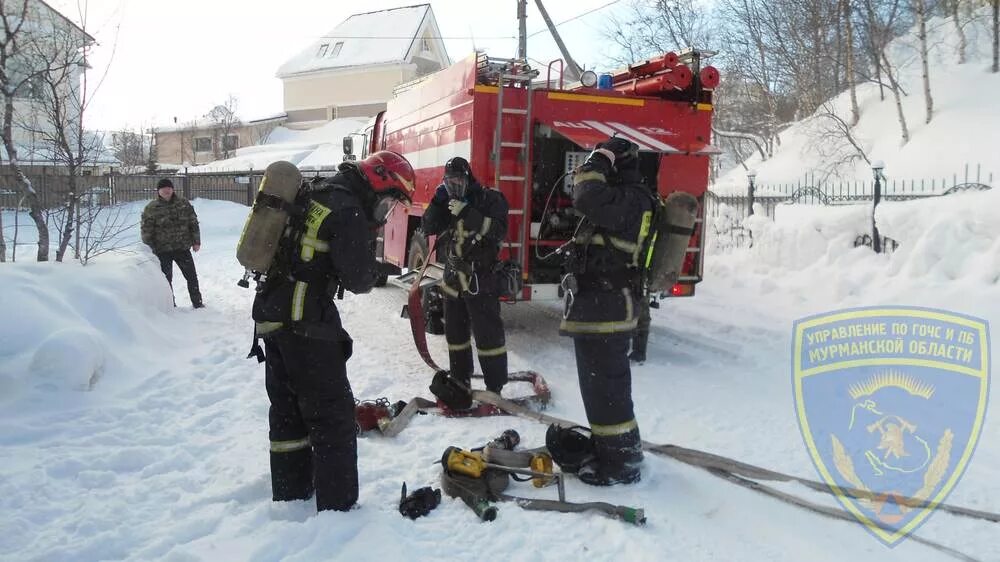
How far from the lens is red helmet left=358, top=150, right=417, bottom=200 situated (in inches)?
138

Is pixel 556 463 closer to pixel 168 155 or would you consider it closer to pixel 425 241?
pixel 425 241

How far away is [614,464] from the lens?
382 cm

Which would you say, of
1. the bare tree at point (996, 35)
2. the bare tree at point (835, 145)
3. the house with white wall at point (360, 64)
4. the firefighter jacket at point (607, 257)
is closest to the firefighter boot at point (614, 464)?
the firefighter jacket at point (607, 257)

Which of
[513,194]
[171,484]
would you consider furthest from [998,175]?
[171,484]

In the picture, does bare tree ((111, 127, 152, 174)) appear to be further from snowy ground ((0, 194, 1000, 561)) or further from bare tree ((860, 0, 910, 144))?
bare tree ((860, 0, 910, 144))

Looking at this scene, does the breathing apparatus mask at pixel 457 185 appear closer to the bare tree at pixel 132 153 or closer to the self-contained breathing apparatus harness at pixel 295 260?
the self-contained breathing apparatus harness at pixel 295 260

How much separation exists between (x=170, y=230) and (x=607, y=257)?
6.88 m

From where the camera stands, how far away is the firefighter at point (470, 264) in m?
5.18

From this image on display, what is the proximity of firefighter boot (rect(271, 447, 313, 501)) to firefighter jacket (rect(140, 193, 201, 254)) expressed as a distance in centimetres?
613

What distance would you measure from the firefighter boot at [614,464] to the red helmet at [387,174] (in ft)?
5.84

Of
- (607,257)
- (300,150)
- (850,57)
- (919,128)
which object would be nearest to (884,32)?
(850,57)

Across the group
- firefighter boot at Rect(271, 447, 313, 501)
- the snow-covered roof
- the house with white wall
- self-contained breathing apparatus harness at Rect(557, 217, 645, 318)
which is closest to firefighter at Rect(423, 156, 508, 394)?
self-contained breathing apparatus harness at Rect(557, 217, 645, 318)

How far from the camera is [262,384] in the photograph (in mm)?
5812

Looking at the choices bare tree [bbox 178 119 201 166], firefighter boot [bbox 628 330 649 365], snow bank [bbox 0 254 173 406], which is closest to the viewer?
snow bank [bbox 0 254 173 406]
